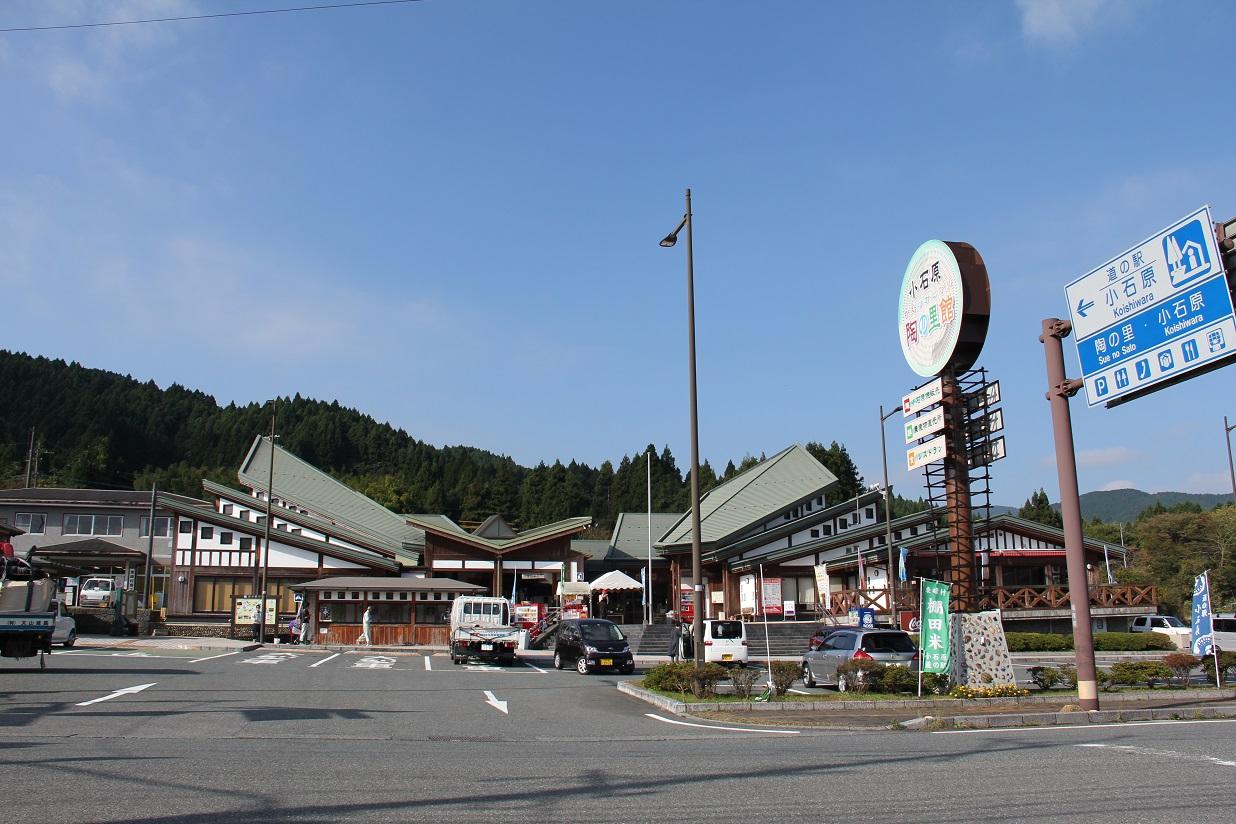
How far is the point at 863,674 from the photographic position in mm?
18500

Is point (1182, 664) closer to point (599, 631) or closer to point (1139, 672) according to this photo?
point (1139, 672)

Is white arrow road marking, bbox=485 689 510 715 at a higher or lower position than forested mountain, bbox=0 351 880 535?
lower

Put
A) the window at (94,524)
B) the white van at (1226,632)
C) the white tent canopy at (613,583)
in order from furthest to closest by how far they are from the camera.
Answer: the window at (94,524) → the white tent canopy at (613,583) → the white van at (1226,632)

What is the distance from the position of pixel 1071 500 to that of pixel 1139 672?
514 centimetres

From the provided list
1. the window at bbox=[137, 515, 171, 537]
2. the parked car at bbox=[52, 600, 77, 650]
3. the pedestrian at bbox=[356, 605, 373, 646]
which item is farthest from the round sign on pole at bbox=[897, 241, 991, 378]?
the window at bbox=[137, 515, 171, 537]

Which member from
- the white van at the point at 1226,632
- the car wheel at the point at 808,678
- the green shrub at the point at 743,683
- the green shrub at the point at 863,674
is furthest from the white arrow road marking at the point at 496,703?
the white van at the point at 1226,632

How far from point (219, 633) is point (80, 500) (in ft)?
61.1

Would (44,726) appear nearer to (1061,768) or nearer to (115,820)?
(115,820)

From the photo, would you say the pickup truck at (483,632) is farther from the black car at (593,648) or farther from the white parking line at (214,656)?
the white parking line at (214,656)

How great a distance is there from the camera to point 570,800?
7.80 meters

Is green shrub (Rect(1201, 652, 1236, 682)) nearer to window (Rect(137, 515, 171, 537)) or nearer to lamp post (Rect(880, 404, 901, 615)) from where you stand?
lamp post (Rect(880, 404, 901, 615))

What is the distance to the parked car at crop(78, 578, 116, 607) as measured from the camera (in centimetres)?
4497

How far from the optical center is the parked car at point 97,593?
148 ft

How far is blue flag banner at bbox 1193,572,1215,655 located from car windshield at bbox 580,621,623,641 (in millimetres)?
14527
